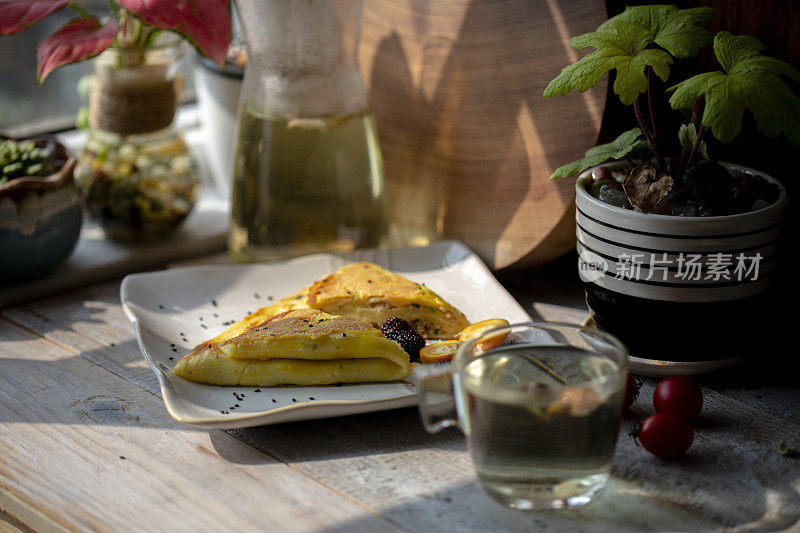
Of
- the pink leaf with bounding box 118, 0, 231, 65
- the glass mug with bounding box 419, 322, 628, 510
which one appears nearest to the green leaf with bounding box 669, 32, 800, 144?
the glass mug with bounding box 419, 322, 628, 510

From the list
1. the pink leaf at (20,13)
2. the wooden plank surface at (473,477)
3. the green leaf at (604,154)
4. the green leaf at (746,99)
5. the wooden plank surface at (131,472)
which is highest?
the pink leaf at (20,13)

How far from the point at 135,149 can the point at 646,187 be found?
752mm

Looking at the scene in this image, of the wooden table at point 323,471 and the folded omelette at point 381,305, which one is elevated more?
the folded omelette at point 381,305

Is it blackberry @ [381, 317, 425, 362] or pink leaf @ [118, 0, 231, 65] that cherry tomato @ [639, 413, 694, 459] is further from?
pink leaf @ [118, 0, 231, 65]

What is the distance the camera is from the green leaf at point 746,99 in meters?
0.73

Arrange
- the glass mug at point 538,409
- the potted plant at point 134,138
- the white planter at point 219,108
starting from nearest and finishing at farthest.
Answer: the glass mug at point 538,409, the potted plant at point 134,138, the white planter at point 219,108

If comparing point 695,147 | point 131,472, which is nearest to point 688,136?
point 695,147

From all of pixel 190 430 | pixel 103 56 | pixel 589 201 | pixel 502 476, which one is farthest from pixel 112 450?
pixel 103 56

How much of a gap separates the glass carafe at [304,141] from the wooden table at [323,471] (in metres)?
0.31

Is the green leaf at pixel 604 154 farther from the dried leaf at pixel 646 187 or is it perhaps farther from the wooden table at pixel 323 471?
the wooden table at pixel 323 471

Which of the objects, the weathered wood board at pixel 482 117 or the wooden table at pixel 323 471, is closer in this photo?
the wooden table at pixel 323 471

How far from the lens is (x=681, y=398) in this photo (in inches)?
31.2

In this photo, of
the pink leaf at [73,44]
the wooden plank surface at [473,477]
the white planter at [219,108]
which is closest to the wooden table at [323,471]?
the wooden plank surface at [473,477]

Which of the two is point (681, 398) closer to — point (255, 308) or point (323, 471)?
point (323, 471)
